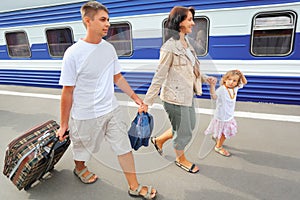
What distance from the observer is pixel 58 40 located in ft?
17.3

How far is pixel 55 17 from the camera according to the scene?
199 inches

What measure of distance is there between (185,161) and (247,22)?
2514mm

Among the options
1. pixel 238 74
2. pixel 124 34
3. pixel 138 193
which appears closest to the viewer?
pixel 138 193

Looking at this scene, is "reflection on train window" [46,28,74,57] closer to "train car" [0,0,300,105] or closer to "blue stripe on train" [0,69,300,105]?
"train car" [0,0,300,105]

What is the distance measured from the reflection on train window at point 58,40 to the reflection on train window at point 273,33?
3.75 meters

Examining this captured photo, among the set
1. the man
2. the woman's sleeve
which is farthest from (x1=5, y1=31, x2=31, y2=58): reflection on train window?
the woman's sleeve

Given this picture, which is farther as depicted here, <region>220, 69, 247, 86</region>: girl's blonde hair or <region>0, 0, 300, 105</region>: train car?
<region>0, 0, 300, 105</region>: train car

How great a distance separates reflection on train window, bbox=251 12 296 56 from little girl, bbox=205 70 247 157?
148cm

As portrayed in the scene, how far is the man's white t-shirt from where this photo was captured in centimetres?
174

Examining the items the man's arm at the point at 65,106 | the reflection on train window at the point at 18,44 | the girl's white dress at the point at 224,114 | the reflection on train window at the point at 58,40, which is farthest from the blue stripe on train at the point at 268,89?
the reflection on train window at the point at 18,44

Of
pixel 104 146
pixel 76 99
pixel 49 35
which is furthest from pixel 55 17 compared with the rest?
pixel 76 99

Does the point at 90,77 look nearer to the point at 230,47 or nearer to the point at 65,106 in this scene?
the point at 65,106

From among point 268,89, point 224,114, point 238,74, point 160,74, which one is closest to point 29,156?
point 160,74

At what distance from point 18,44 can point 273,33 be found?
594 cm
